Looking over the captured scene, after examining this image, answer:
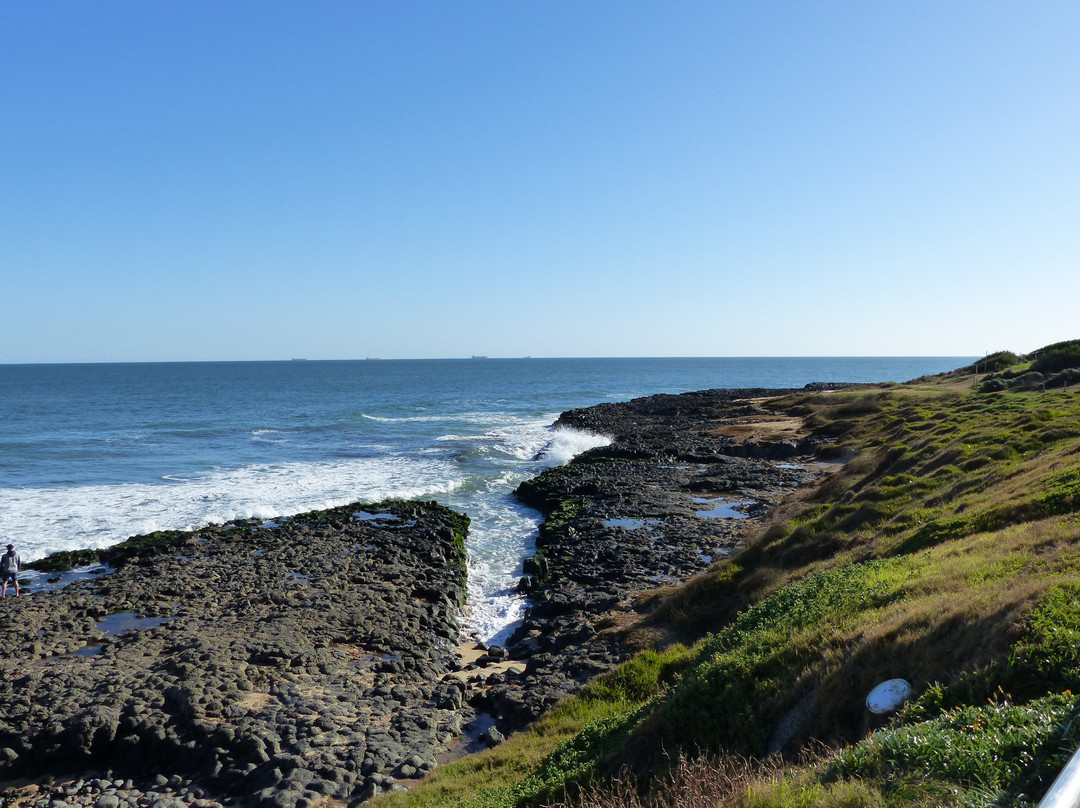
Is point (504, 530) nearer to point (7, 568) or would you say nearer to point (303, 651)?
point (303, 651)

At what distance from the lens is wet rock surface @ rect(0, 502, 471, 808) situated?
1255 cm

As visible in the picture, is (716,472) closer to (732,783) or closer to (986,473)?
(986,473)

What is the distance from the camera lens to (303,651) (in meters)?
17.2

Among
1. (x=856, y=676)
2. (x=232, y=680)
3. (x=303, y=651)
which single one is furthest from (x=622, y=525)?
(x=856, y=676)

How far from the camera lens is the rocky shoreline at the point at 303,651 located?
1278 cm

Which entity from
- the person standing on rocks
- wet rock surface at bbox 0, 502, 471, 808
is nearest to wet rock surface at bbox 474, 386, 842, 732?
wet rock surface at bbox 0, 502, 471, 808

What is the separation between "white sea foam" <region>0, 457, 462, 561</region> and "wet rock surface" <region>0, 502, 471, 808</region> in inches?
211

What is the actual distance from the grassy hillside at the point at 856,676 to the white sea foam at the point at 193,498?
23.8 m

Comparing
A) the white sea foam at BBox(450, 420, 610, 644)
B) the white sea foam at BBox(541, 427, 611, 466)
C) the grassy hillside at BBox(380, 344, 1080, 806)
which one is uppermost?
the grassy hillside at BBox(380, 344, 1080, 806)

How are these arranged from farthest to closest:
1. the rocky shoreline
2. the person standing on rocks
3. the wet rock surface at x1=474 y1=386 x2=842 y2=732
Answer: the person standing on rocks → the wet rock surface at x1=474 y1=386 x2=842 y2=732 → the rocky shoreline

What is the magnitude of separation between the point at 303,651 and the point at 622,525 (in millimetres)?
16774

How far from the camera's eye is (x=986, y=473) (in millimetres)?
19031

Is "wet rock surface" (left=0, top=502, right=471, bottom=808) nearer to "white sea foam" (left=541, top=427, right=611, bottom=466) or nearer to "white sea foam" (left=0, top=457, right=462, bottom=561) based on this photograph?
"white sea foam" (left=0, top=457, right=462, bottom=561)

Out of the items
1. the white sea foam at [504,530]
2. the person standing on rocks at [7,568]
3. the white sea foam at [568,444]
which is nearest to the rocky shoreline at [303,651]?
the white sea foam at [504,530]
